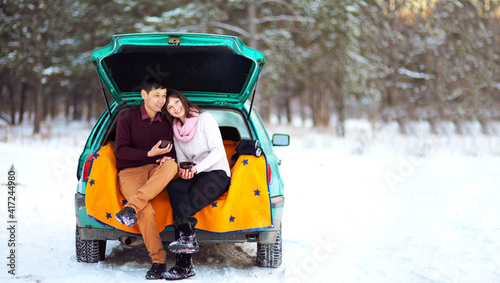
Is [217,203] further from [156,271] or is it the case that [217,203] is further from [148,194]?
[156,271]

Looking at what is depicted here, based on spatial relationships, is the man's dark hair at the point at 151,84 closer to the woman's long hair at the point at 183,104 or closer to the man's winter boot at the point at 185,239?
the woman's long hair at the point at 183,104

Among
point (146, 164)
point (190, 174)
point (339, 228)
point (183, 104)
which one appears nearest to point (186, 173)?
point (190, 174)

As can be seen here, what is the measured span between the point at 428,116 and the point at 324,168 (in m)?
10.8

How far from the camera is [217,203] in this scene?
3705 millimetres

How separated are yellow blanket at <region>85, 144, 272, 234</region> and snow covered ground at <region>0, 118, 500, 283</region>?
19.4 inches

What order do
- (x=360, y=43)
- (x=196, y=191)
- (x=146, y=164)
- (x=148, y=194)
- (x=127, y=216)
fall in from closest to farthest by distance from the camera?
(x=127, y=216) < (x=148, y=194) < (x=196, y=191) < (x=146, y=164) < (x=360, y=43)

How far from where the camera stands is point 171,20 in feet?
51.3

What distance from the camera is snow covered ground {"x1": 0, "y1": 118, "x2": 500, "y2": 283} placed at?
3906 mm

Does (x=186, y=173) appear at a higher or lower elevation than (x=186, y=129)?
lower

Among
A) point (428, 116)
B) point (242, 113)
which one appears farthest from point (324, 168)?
point (428, 116)

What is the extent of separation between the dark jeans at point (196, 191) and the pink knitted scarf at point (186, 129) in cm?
37

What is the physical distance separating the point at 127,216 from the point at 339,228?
3.22m

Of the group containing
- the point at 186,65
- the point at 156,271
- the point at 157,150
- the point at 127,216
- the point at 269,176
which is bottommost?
the point at 156,271

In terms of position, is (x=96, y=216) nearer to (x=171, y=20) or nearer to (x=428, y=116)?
(x=171, y=20)
